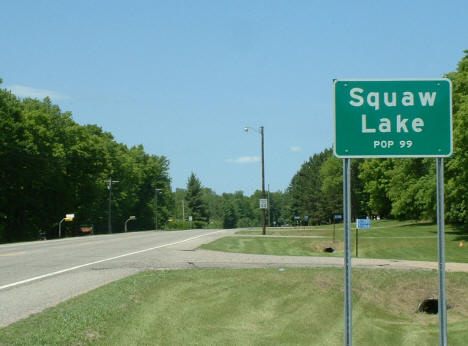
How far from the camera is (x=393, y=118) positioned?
5.46m

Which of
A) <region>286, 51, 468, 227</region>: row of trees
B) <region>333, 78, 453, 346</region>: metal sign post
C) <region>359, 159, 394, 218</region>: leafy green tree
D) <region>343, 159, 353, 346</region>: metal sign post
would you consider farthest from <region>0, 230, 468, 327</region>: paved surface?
<region>359, 159, 394, 218</region>: leafy green tree

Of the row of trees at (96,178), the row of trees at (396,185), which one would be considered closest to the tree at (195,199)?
the row of trees at (396,185)

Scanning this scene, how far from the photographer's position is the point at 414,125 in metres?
5.48

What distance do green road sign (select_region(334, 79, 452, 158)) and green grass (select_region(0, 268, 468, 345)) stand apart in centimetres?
427

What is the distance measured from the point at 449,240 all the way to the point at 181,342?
1531 inches

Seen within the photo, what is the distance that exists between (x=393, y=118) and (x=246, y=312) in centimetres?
600

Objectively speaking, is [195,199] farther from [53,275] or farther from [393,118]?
[393,118]

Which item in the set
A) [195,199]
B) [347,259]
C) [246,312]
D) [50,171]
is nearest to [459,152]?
[246,312]

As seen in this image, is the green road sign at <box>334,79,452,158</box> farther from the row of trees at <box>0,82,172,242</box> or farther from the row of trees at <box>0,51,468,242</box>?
the row of trees at <box>0,82,172,242</box>

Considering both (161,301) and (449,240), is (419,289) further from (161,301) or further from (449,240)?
(449,240)

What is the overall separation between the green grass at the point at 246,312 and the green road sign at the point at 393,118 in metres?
4.27

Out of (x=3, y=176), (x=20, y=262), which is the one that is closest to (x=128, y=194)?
(x=3, y=176)

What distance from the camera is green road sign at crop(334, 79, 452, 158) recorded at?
5.44 m

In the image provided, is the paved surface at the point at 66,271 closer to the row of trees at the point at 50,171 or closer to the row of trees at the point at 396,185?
the row of trees at the point at 396,185
